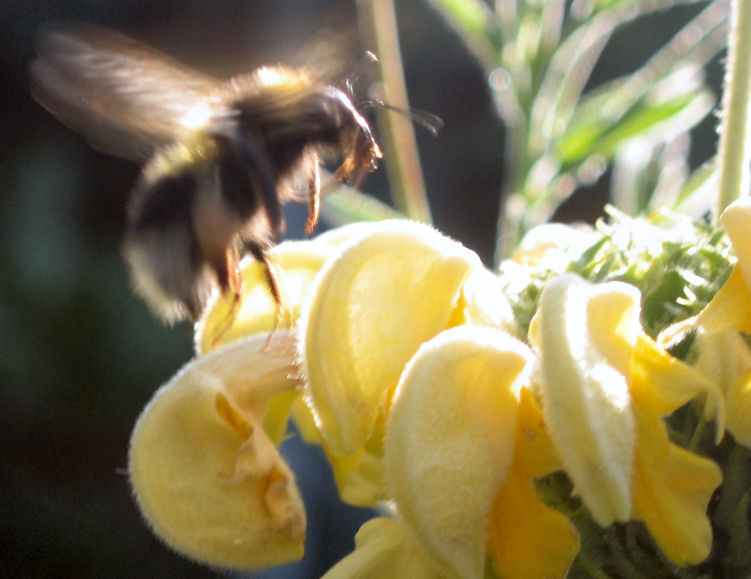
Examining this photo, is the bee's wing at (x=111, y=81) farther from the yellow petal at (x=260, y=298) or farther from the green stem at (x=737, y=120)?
the green stem at (x=737, y=120)

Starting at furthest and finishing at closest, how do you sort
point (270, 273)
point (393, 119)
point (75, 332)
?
point (75, 332), point (393, 119), point (270, 273)

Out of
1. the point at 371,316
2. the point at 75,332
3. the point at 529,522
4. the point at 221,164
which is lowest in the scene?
the point at 75,332

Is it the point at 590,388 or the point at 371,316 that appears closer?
the point at 590,388

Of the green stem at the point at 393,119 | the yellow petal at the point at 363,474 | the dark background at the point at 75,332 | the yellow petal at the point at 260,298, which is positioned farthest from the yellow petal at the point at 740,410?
the dark background at the point at 75,332

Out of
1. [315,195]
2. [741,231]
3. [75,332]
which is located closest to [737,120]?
[741,231]

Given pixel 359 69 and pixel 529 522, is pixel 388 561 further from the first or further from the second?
pixel 359 69

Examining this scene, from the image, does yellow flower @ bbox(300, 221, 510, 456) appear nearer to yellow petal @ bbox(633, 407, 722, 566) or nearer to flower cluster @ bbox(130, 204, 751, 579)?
flower cluster @ bbox(130, 204, 751, 579)
